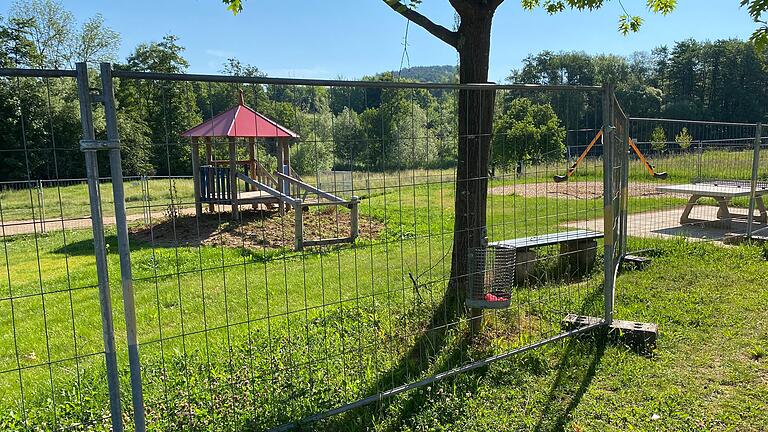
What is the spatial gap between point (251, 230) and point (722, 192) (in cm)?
907

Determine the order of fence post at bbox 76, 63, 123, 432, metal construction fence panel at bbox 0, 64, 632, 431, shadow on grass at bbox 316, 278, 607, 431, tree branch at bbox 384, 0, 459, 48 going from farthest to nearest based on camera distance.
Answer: tree branch at bbox 384, 0, 459, 48 < shadow on grass at bbox 316, 278, 607, 431 < metal construction fence panel at bbox 0, 64, 632, 431 < fence post at bbox 76, 63, 123, 432

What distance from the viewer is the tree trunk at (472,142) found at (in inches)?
196

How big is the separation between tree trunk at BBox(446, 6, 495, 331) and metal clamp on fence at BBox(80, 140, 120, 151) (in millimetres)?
2985

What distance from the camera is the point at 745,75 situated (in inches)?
2776

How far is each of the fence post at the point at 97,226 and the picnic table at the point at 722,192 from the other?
9.37 metres

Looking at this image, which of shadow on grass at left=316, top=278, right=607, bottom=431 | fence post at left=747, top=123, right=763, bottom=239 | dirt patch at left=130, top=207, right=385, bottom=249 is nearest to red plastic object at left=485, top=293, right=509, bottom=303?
shadow on grass at left=316, top=278, right=607, bottom=431

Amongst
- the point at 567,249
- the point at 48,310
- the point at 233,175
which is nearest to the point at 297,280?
the point at 48,310

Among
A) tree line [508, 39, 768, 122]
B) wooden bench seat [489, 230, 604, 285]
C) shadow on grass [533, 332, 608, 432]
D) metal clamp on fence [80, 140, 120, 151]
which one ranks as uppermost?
tree line [508, 39, 768, 122]

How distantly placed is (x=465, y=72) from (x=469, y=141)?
0.71 meters

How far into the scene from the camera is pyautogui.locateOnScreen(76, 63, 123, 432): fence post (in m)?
2.48

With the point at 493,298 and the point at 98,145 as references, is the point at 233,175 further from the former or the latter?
→ the point at 98,145

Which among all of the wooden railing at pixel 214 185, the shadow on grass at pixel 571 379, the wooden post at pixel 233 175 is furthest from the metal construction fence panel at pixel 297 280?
the wooden railing at pixel 214 185

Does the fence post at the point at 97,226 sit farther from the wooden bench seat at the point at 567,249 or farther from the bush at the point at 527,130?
the wooden bench seat at the point at 567,249

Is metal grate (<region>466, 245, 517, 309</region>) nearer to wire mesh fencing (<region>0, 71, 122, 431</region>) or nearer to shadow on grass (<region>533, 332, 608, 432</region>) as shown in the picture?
shadow on grass (<region>533, 332, 608, 432</region>)
